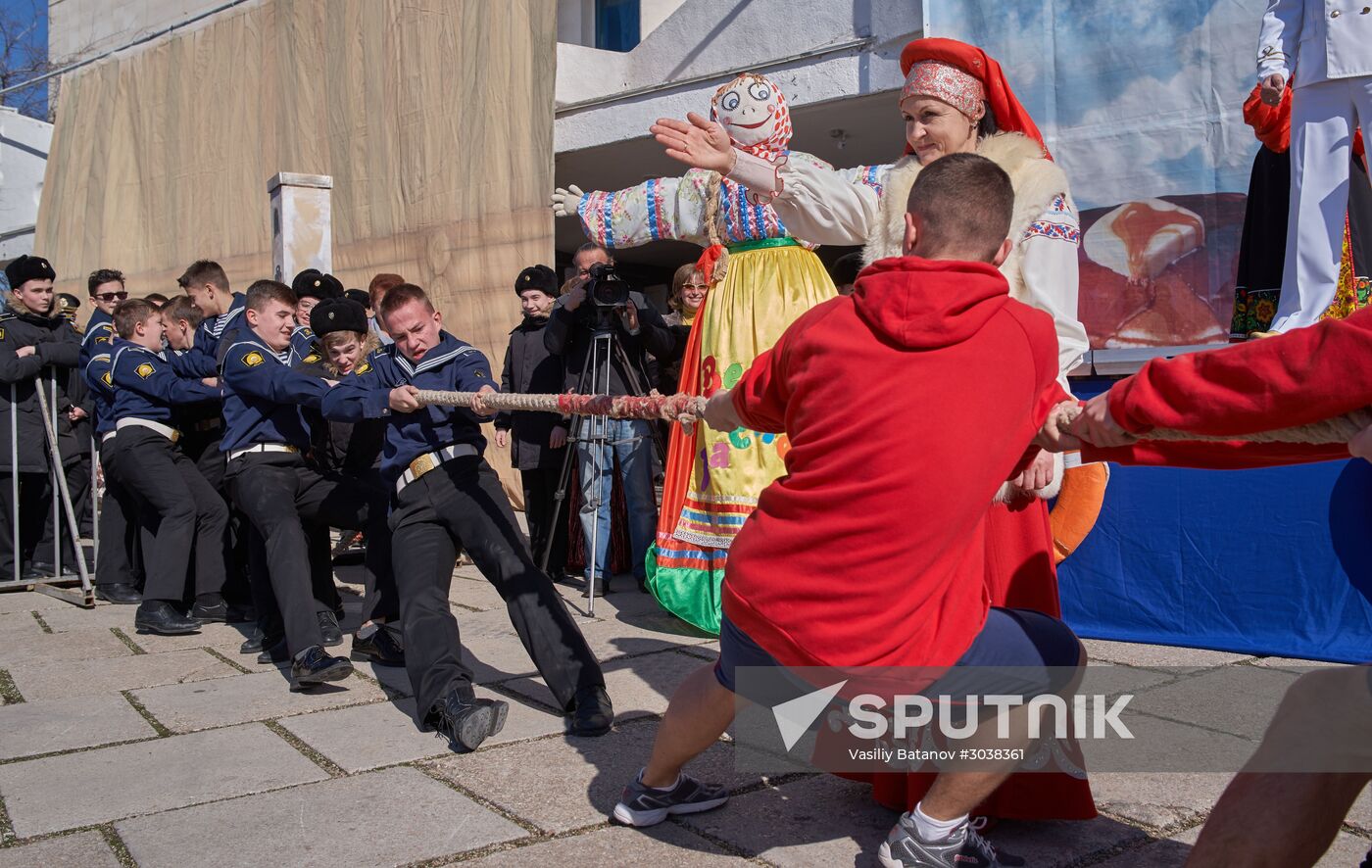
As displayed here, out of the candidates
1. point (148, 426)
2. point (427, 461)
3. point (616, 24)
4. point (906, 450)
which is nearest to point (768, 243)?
point (427, 461)

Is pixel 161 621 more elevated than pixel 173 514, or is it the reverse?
pixel 173 514

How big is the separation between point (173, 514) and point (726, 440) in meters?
2.70

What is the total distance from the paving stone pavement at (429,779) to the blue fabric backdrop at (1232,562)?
11 cm

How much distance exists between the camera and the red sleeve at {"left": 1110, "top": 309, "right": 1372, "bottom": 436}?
1.52m

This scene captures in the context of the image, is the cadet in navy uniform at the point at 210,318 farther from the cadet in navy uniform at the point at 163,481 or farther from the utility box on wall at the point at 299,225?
the utility box on wall at the point at 299,225

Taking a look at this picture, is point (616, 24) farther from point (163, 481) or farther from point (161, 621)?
point (161, 621)

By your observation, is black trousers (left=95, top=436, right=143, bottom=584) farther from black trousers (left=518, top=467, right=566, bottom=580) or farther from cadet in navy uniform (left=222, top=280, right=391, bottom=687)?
black trousers (left=518, top=467, right=566, bottom=580)

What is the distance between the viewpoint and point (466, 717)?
3.29 meters

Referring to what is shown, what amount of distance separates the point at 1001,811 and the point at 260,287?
11.6 ft

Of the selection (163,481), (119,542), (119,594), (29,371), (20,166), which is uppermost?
(20,166)

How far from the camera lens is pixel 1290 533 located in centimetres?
411

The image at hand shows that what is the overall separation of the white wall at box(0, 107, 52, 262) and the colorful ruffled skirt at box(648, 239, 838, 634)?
1507 centimetres

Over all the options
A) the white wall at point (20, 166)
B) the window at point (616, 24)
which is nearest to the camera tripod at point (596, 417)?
the window at point (616, 24)

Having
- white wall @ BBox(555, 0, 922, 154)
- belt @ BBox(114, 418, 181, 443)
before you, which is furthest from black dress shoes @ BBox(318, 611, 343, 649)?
white wall @ BBox(555, 0, 922, 154)
